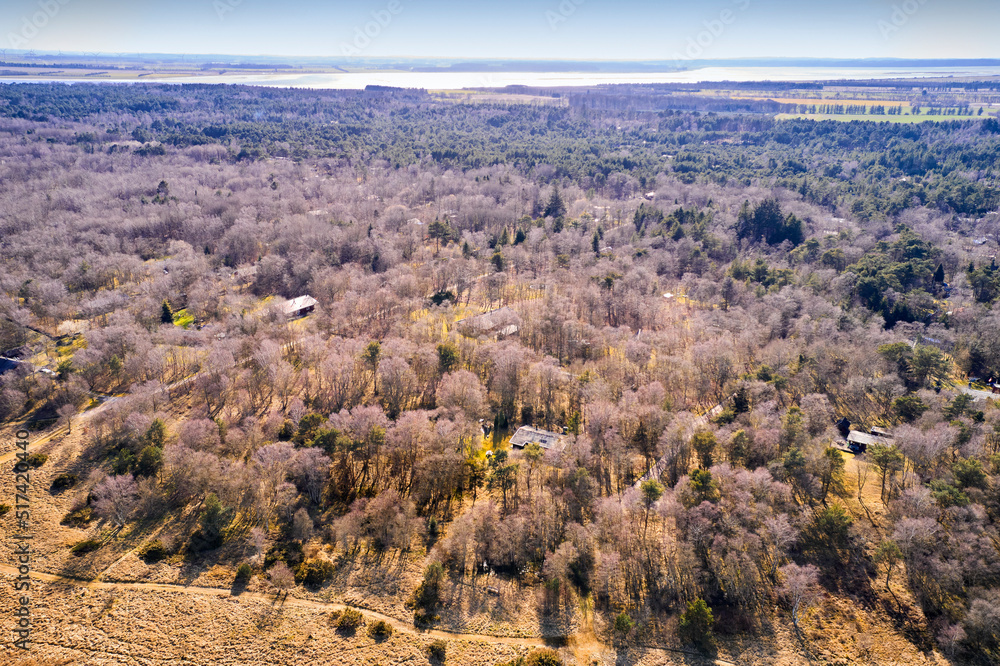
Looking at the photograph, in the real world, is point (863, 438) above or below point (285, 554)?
above

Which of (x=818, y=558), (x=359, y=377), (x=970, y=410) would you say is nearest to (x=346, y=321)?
(x=359, y=377)

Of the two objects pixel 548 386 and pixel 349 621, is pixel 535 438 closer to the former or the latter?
pixel 548 386

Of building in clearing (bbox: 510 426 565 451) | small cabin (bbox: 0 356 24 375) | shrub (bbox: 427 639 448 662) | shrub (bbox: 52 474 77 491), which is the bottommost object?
shrub (bbox: 427 639 448 662)

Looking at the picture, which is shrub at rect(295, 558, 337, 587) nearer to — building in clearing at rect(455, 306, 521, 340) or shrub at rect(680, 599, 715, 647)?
shrub at rect(680, 599, 715, 647)

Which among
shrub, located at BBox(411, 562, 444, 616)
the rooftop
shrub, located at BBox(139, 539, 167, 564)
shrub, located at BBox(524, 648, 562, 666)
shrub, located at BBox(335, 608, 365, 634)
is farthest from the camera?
the rooftop

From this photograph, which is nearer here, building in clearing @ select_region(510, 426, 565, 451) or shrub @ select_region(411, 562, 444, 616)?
shrub @ select_region(411, 562, 444, 616)

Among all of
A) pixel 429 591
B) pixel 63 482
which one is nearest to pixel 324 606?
pixel 429 591

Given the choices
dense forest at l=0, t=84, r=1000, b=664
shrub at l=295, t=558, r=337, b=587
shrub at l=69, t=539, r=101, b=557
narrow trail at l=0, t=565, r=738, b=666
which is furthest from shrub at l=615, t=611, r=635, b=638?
shrub at l=69, t=539, r=101, b=557

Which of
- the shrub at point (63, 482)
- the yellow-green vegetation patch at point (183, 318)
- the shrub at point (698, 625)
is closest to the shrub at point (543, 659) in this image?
the shrub at point (698, 625)
